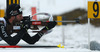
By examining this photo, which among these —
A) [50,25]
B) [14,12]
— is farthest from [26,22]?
[50,25]

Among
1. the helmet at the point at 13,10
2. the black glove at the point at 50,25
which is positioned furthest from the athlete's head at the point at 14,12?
the black glove at the point at 50,25

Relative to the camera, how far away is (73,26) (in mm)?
14797

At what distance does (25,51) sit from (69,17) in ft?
50.2

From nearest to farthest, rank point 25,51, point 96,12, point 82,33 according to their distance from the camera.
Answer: point 25,51
point 96,12
point 82,33

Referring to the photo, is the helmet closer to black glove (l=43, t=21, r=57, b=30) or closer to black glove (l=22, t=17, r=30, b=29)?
black glove (l=22, t=17, r=30, b=29)

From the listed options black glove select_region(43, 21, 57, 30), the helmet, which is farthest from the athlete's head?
black glove select_region(43, 21, 57, 30)

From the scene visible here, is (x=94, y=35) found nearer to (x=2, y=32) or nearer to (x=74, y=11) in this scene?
(x=74, y=11)

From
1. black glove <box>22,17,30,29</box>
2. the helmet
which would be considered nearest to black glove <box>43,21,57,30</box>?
black glove <box>22,17,30,29</box>

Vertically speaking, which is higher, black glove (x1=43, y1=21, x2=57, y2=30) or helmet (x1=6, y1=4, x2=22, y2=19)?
helmet (x1=6, y1=4, x2=22, y2=19)

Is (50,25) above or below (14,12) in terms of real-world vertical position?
below

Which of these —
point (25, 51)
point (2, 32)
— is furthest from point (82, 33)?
point (25, 51)

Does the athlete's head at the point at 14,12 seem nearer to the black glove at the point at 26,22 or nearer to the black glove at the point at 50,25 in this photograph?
the black glove at the point at 26,22

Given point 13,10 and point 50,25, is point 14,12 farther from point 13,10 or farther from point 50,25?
point 50,25

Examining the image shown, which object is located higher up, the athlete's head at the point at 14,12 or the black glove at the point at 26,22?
the athlete's head at the point at 14,12
